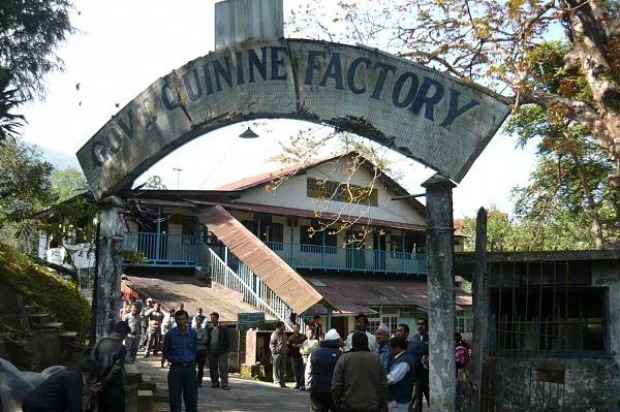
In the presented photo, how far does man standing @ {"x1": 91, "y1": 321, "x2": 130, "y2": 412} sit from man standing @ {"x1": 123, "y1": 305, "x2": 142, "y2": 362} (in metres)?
7.82

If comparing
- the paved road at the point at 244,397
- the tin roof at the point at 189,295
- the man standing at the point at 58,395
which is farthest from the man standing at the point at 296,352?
the man standing at the point at 58,395

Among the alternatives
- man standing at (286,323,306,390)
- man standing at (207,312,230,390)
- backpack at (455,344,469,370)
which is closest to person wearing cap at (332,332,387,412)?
backpack at (455,344,469,370)

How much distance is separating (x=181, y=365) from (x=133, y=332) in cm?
723

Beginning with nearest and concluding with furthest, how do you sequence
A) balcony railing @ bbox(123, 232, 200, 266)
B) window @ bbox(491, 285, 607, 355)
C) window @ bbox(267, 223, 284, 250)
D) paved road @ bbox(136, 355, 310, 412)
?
window @ bbox(491, 285, 607, 355)
paved road @ bbox(136, 355, 310, 412)
balcony railing @ bbox(123, 232, 200, 266)
window @ bbox(267, 223, 284, 250)

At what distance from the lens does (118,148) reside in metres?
7.52

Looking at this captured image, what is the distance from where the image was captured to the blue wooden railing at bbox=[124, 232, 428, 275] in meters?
24.4

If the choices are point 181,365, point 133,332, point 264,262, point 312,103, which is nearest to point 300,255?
point 264,262

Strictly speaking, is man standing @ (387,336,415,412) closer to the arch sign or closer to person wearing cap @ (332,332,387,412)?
person wearing cap @ (332,332,387,412)

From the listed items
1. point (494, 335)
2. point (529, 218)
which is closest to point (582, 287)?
point (494, 335)

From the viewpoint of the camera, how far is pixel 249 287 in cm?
2197

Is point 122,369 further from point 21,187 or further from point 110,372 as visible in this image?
point 21,187

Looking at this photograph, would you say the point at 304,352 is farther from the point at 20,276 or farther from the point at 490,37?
the point at 490,37

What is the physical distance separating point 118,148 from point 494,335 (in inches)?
223

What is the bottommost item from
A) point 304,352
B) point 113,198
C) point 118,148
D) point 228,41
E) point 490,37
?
point 304,352
